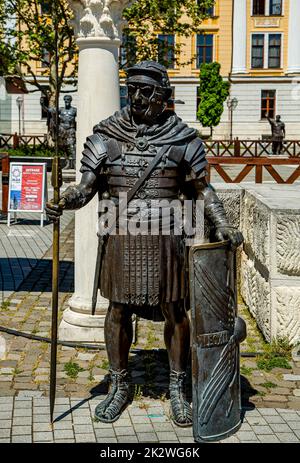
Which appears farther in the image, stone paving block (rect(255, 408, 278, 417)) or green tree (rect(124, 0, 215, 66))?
green tree (rect(124, 0, 215, 66))

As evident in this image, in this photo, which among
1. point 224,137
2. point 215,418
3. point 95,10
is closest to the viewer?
point 215,418

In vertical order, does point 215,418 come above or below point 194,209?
below

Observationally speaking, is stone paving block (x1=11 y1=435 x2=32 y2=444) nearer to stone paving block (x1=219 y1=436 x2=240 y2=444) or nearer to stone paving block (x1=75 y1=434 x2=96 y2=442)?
stone paving block (x1=75 y1=434 x2=96 y2=442)

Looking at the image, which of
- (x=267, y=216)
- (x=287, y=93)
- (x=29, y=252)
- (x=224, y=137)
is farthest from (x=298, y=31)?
(x=267, y=216)

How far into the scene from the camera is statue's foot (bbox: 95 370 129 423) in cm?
474

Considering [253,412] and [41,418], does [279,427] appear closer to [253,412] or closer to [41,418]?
[253,412]

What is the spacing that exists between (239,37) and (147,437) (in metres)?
45.0

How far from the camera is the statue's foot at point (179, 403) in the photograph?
15.4 ft

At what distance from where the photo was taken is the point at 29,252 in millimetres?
10742

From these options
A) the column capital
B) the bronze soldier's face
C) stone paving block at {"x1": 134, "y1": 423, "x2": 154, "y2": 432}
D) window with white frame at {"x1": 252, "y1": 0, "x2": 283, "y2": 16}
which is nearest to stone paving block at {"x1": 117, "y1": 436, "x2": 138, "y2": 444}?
stone paving block at {"x1": 134, "y1": 423, "x2": 154, "y2": 432}

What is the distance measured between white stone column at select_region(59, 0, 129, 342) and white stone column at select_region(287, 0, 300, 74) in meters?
42.2

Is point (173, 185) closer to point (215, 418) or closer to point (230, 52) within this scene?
point (215, 418)

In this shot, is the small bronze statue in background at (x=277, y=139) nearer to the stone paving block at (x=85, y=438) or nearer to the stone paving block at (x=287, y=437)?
the stone paving block at (x=287, y=437)

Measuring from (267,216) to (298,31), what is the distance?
4270 centimetres
